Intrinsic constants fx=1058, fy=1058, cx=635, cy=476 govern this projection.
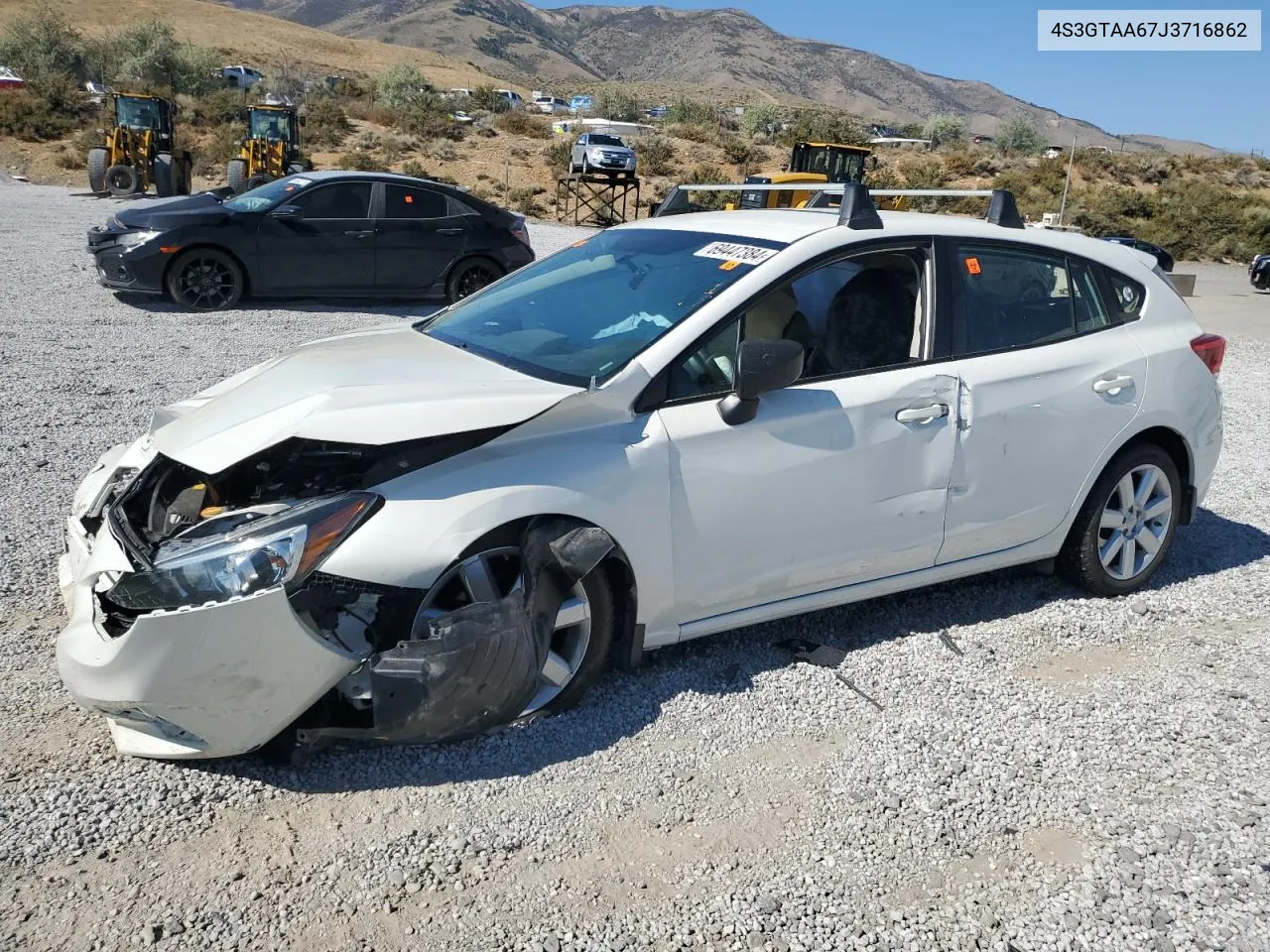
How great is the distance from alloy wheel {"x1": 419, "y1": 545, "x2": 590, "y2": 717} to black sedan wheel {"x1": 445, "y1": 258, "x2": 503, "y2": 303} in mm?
9291

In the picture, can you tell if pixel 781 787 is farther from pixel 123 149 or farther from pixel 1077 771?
pixel 123 149

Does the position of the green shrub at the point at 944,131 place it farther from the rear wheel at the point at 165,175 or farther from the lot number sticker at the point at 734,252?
the lot number sticker at the point at 734,252

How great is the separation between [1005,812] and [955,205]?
34627mm

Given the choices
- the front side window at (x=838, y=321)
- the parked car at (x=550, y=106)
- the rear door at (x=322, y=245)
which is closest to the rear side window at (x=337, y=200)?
the rear door at (x=322, y=245)

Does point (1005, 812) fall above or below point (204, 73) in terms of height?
below

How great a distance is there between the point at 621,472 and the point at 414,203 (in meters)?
9.43

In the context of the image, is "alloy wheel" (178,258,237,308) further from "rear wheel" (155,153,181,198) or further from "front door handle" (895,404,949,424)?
"rear wheel" (155,153,181,198)

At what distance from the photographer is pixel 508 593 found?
3.27 m

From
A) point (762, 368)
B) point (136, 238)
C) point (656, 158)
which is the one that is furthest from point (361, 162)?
point (762, 368)

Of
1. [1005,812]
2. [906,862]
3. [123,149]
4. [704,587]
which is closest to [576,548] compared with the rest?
[704,587]

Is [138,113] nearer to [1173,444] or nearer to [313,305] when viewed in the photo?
[313,305]

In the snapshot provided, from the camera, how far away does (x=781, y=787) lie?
3.26 m

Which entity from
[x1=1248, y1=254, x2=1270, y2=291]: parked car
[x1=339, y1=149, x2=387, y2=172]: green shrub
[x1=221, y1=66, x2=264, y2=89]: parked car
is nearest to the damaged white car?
[x1=1248, y1=254, x2=1270, y2=291]: parked car

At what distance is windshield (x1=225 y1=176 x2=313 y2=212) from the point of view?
11.2 meters
